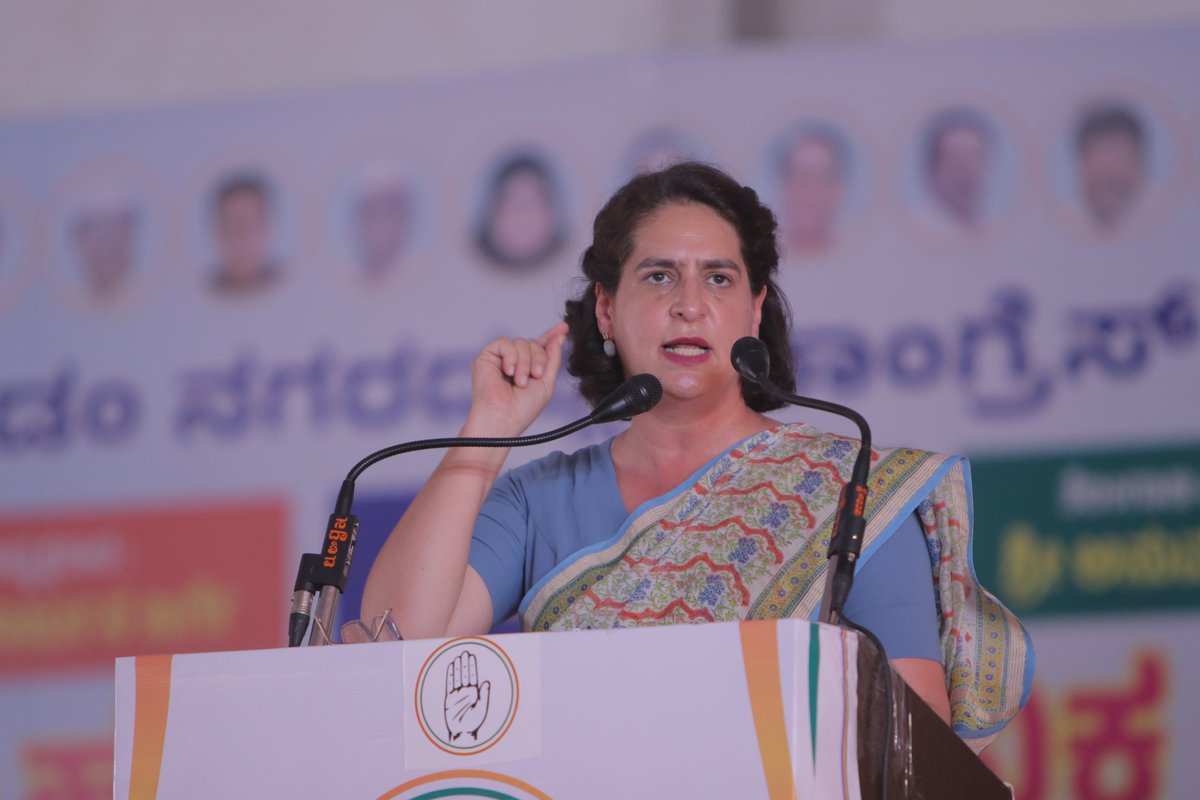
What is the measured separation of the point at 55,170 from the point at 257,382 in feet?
2.64

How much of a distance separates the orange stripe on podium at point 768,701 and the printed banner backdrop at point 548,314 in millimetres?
1941

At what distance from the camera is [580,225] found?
11.1ft

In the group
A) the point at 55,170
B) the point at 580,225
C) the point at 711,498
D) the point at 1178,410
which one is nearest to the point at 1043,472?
the point at 1178,410

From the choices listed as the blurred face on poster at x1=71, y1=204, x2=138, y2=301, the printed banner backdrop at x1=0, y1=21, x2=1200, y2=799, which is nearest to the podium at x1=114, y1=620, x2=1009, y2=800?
the printed banner backdrop at x1=0, y1=21, x2=1200, y2=799

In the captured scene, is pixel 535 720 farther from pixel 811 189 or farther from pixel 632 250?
pixel 811 189

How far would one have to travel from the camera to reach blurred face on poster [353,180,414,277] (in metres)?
3.52

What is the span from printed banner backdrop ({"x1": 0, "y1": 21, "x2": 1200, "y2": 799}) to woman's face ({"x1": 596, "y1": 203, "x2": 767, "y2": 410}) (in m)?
1.13

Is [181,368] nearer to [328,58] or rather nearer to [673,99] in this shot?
[328,58]

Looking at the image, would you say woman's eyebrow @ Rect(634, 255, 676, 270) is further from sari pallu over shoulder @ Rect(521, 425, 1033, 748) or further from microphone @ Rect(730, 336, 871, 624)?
microphone @ Rect(730, 336, 871, 624)

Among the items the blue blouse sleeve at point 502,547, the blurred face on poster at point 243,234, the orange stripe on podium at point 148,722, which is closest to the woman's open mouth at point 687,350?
the blue blouse sleeve at point 502,547

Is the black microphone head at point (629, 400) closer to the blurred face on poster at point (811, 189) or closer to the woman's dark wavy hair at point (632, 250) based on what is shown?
the woman's dark wavy hair at point (632, 250)

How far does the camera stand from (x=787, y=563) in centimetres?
174

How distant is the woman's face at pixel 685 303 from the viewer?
1909 mm

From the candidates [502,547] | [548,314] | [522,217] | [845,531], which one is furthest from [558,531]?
[522,217]
